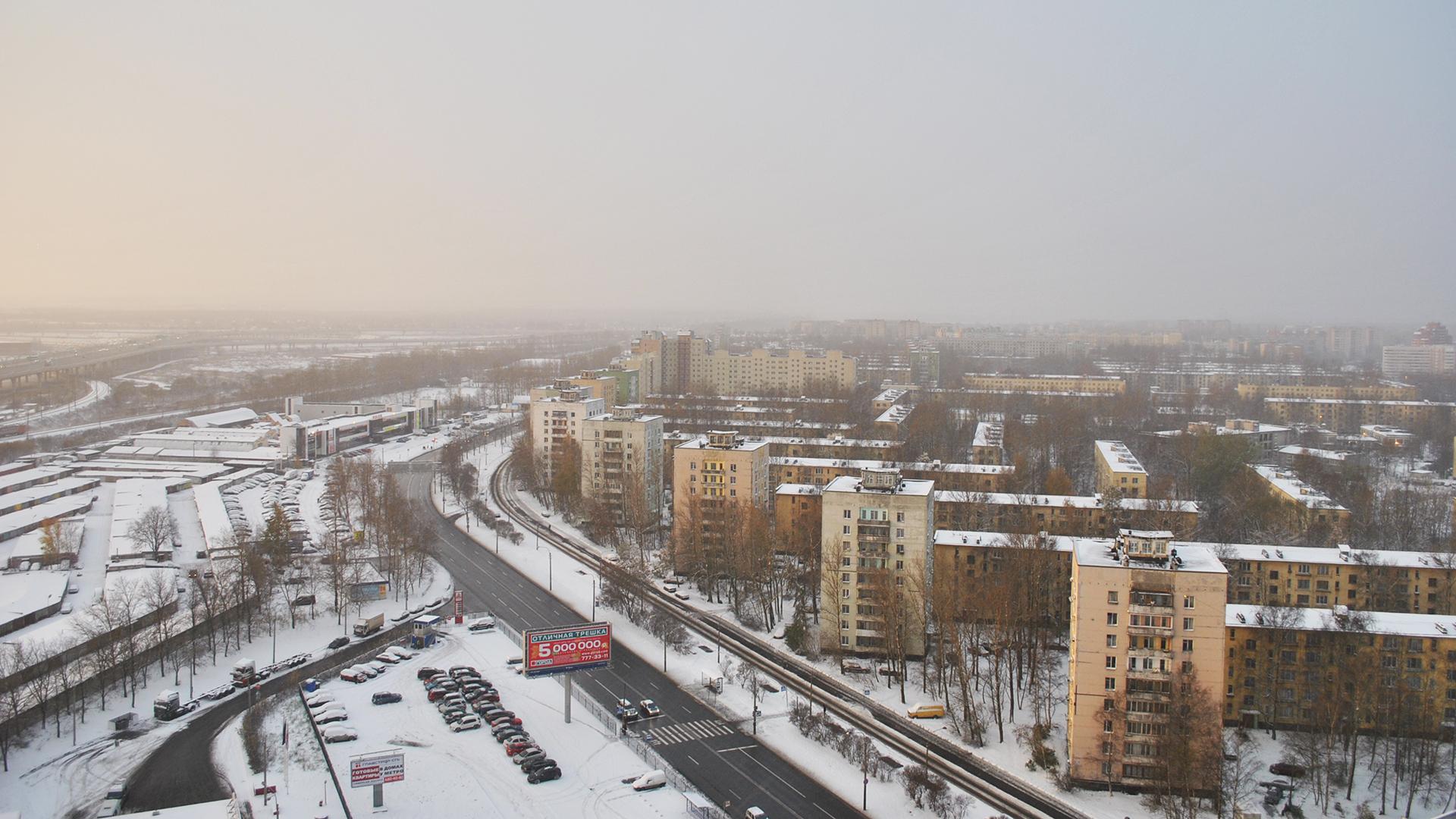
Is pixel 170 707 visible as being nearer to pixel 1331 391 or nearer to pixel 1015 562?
pixel 1015 562

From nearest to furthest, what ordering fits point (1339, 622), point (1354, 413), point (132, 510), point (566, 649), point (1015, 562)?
1. point (1339, 622)
2. point (566, 649)
3. point (1015, 562)
4. point (132, 510)
5. point (1354, 413)

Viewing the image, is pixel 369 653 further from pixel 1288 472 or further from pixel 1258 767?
pixel 1288 472

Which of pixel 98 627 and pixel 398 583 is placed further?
pixel 398 583

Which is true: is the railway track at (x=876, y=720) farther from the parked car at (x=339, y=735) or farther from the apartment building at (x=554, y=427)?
the apartment building at (x=554, y=427)

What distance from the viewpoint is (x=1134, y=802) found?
12.8 meters

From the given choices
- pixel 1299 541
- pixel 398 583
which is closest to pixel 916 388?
pixel 1299 541

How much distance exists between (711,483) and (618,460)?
562 centimetres

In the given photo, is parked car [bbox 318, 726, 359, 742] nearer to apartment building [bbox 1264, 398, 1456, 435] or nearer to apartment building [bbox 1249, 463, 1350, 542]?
apartment building [bbox 1249, 463, 1350, 542]

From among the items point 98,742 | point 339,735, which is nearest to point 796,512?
point 339,735

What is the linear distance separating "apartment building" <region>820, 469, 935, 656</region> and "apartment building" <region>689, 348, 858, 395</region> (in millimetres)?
45287

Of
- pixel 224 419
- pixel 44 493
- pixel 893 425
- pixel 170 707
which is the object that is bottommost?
pixel 170 707

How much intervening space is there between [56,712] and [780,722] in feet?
37.8

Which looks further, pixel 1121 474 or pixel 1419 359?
pixel 1419 359

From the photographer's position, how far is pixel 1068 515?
79.6ft
